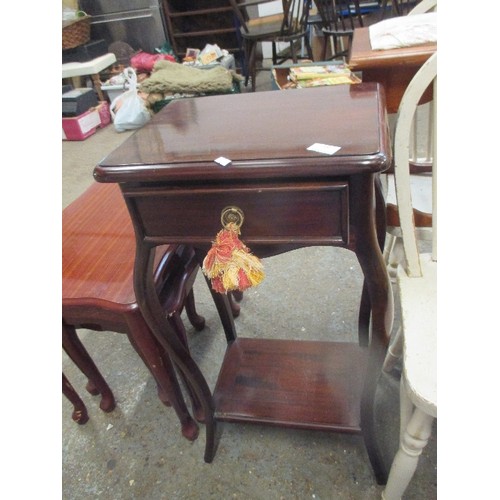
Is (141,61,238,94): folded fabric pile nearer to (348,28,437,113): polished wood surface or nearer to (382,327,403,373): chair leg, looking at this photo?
(348,28,437,113): polished wood surface

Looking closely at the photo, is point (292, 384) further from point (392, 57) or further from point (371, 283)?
point (392, 57)

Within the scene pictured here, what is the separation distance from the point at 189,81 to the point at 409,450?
8.26ft

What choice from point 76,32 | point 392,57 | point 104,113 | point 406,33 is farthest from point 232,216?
point 76,32

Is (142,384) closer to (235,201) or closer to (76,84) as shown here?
(235,201)

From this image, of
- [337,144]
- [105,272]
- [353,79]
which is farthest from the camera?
[353,79]

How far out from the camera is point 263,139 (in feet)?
1.74

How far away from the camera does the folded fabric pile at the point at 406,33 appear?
0.93 metres

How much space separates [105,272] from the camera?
0.79 m

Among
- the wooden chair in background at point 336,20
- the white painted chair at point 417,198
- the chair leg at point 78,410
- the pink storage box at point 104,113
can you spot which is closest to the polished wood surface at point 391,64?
the white painted chair at point 417,198

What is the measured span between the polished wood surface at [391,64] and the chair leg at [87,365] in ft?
3.09

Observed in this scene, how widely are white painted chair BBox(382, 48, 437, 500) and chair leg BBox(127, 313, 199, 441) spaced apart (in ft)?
1.60

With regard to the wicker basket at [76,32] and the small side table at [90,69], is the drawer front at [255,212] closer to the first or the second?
the small side table at [90,69]

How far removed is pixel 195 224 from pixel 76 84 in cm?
337
